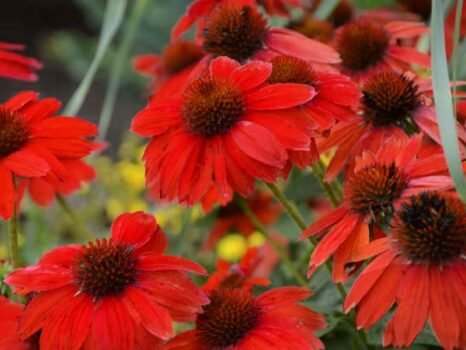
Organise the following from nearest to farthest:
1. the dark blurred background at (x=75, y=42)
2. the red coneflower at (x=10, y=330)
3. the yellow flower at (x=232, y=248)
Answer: the red coneflower at (x=10, y=330) → the yellow flower at (x=232, y=248) → the dark blurred background at (x=75, y=42)

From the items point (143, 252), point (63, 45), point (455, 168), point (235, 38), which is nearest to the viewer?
point (455, 168)

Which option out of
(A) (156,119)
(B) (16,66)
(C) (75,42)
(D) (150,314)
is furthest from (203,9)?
(C) (75,42)

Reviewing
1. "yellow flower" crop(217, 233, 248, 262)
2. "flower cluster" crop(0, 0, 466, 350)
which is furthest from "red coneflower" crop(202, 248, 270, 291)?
"yellow flower" crop(217, 233, 248, 262)

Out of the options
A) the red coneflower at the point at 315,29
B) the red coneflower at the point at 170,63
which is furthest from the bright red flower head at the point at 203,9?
the red coneflower at the point at 170,63

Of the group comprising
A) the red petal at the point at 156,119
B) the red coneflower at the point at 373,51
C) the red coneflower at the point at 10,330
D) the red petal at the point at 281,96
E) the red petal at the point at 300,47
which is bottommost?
the red coneflower at the point at 10,330

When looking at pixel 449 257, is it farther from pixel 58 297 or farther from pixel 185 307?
pixel 58 297

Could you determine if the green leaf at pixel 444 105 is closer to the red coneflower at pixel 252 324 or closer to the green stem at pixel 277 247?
the red coneflower at pixel 252 324

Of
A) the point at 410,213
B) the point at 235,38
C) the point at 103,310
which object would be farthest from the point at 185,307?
the point at 235,38

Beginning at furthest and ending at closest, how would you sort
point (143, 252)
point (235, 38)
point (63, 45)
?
1. point (63, 45)
2. point (235, 38)
3. point (143, 252)
